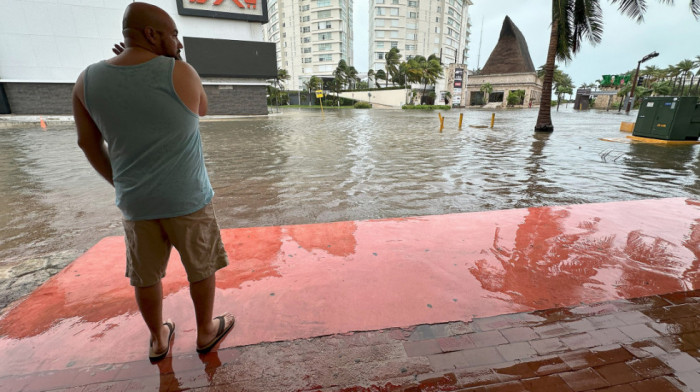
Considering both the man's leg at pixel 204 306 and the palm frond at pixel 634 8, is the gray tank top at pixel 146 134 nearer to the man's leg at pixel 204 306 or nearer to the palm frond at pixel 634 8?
the man's leg at pixel 204 306

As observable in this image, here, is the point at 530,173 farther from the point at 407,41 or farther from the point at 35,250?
the point at 407,41

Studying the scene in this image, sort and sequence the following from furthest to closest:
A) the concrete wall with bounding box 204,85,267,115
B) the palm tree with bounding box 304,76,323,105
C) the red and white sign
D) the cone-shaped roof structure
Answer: the palm tree with bounding box 304,76,323,105
the cone-shaped roof structure
the concrete wall with bounding box 204,85,267,115
the red and white sign

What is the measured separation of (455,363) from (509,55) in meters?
73.6

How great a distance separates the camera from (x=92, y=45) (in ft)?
86.4

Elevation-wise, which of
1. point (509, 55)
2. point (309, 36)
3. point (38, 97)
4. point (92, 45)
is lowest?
point (38, 97)

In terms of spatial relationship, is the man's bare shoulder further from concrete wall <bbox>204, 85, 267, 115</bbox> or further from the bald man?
concrete wall <bbox>204, 85, 267, 115</bbox>

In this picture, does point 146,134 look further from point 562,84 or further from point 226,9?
point 562,84

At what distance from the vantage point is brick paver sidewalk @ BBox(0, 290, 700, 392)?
5.29 ft

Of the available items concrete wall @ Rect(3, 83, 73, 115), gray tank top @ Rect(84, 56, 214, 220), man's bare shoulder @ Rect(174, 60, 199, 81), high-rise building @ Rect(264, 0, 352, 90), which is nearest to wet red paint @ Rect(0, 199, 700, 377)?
gray tank top @ Rect(84, 56, 214, 220)

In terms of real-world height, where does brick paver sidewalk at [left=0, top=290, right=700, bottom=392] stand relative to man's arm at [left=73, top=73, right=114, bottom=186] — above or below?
below

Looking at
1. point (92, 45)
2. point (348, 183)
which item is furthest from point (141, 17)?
point (92, 45)

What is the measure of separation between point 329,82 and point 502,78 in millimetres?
33862

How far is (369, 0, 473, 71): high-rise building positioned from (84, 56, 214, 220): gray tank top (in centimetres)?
7993

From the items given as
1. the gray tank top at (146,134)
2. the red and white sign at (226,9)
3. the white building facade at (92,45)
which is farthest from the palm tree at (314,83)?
the gray tank top at (146,134)
